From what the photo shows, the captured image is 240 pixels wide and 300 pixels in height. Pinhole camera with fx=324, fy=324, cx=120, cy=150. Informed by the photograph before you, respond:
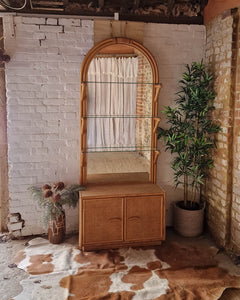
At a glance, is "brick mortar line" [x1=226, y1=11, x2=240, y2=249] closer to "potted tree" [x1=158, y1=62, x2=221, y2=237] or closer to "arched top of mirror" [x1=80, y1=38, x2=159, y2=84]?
"potted tree" [x1=158, y1=62, x2=221, y2=237]

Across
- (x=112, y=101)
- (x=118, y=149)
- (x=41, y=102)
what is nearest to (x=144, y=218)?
(x=118, y=149)

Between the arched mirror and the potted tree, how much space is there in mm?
272

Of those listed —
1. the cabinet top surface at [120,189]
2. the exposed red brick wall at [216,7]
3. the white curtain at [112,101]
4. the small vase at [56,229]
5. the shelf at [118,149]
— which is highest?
the exposed red brick wall at [216,7]

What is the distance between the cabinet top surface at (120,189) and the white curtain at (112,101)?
472mm

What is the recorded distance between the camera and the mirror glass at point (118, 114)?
3883mm

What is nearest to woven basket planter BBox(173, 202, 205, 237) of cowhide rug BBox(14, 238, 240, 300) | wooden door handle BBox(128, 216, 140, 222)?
cowhide rug BBox(14, 238, 240, 300)

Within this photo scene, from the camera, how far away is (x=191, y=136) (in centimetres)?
397

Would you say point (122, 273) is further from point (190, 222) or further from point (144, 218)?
point (190, 222)

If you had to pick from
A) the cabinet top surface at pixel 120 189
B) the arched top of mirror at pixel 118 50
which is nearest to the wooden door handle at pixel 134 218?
the cabinet top surface at pixel 120 189

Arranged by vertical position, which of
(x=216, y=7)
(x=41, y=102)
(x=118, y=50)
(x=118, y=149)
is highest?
(x=216, y=7)

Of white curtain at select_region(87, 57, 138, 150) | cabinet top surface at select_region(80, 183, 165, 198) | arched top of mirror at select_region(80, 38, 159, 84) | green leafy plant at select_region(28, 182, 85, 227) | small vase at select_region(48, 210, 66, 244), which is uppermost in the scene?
arched top of mirror at select_region(80, 38, 159, 84)

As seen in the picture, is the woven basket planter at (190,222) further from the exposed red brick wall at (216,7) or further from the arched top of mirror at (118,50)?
the exposed red brick wall at (216,7)

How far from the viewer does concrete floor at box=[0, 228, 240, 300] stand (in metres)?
2.93

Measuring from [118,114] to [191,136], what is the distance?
933mm
